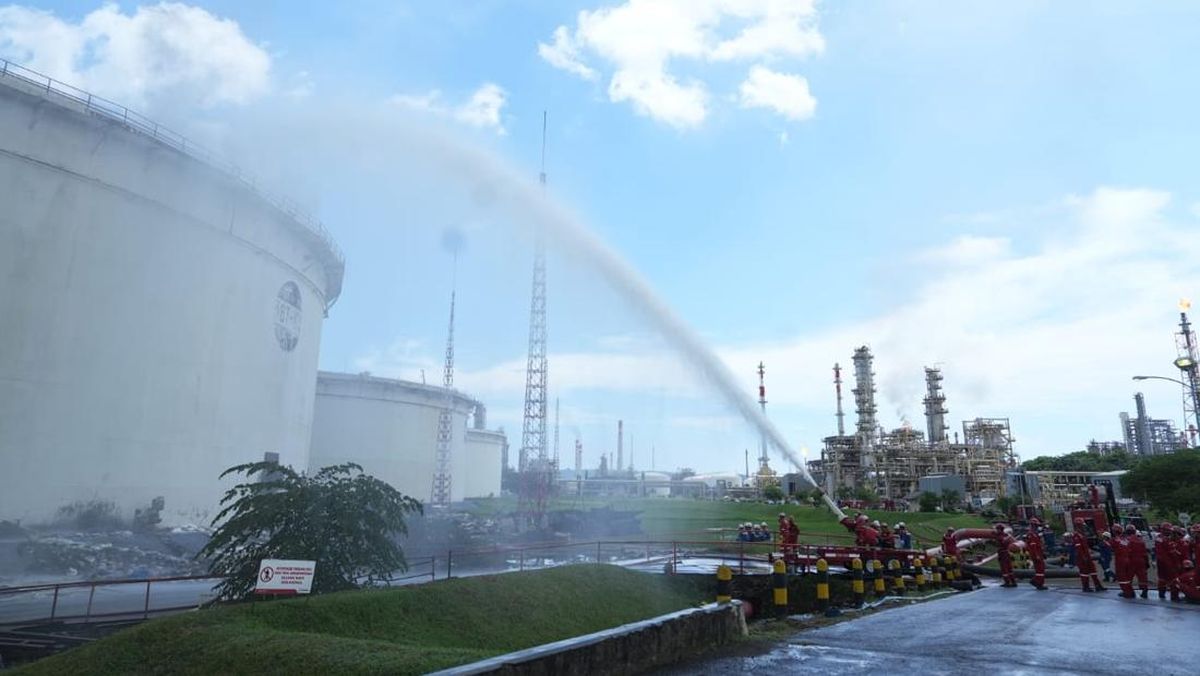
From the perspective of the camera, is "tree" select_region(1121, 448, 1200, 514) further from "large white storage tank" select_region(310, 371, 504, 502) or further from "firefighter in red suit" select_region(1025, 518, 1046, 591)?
"large white storage tank" select_region(310, 371, 504, 502)

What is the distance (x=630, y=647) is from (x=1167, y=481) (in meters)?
58.0

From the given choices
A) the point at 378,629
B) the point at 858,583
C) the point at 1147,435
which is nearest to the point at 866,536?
the point at 858,583

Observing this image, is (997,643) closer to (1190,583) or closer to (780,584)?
(780,584)

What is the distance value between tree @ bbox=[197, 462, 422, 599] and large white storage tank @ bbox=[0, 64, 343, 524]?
1988 cm

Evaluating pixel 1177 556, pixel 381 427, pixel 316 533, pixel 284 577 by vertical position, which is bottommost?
pixel 1177 556

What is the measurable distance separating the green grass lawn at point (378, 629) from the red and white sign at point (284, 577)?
373mm

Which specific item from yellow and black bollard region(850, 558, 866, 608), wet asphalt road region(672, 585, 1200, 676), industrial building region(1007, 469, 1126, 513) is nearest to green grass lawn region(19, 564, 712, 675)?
wet asphalt road region(672, 585, 1200, 676)

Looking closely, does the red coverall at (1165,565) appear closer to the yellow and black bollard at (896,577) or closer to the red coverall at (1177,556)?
the red coverall at (1177,556)

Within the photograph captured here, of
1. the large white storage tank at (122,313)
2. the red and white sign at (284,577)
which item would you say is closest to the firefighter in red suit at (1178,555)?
the red and white sign at (284,577)

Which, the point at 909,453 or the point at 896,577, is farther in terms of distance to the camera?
the point at 909,453

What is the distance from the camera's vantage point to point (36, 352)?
1009 inches

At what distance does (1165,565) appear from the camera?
632 inches

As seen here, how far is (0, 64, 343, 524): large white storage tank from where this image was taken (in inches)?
1006

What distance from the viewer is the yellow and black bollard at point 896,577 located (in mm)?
18214
